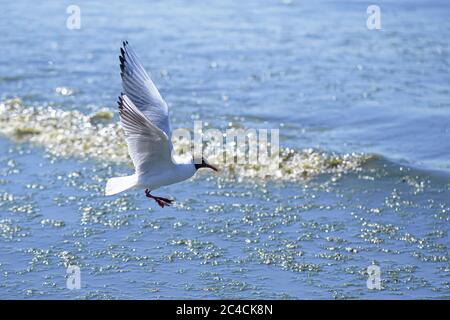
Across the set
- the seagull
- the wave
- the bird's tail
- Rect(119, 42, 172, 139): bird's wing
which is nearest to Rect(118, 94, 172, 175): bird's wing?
the seagull

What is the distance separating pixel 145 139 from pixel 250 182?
2835mm

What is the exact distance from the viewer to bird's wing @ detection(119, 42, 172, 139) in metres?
7.27

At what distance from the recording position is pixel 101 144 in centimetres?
1055

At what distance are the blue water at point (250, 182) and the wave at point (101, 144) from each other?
21cm

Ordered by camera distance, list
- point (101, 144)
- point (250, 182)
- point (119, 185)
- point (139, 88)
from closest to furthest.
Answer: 1. point (119, 185)
2. point (139, 88)
3. point (250, 182)
4. point (101, 144)

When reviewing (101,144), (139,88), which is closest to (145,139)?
(139,88)

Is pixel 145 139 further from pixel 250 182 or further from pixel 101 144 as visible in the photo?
pixel 101 144

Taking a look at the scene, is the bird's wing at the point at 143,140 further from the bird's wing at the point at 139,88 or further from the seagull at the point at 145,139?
the bird's wing at the point at 139,88

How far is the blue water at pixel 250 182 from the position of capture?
281 inches

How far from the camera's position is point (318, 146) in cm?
1034

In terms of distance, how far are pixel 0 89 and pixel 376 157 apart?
18.7ft

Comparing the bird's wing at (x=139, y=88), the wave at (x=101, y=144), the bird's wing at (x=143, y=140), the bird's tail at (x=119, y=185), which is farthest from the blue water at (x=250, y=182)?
the bird's wing at (x=139, y=88)
